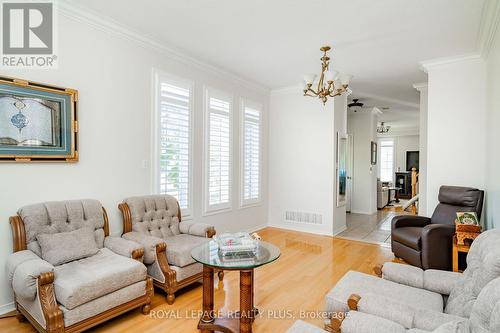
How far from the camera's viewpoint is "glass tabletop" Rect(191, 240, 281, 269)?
84.1 inches

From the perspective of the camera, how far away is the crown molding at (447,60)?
13.4 ft

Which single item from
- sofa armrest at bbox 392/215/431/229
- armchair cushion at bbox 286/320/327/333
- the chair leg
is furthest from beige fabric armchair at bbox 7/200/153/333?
sofa armrest at bbox 392/215/431/229

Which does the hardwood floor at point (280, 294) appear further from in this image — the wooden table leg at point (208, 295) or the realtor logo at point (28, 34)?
the realtor logo at point (28, 34)

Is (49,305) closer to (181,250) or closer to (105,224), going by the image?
(105,224)

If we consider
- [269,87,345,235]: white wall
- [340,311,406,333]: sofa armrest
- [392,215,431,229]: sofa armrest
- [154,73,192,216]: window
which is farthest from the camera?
[269,87,345,235]: white wall

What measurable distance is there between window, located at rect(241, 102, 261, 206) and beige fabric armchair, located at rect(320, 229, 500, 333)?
333cm

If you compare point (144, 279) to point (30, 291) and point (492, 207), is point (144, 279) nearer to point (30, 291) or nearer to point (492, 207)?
point (30, 291)

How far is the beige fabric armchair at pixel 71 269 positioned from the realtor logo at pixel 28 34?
1.38 metres

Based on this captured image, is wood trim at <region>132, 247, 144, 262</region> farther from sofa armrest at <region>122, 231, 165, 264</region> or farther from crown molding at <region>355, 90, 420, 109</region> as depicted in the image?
crown molding at <region>355, 90, 420, 109</region>

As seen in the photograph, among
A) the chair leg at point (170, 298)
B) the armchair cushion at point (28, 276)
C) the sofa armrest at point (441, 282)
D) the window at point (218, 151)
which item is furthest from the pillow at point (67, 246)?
the sofa armrest at point (441, 282)

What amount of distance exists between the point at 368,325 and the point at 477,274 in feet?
2.42

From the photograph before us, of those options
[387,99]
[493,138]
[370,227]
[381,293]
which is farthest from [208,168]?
[387,99]

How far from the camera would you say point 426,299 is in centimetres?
185

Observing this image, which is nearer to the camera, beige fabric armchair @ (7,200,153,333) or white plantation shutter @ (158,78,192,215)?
beige fabric armchair @ (7,200,153,333)
